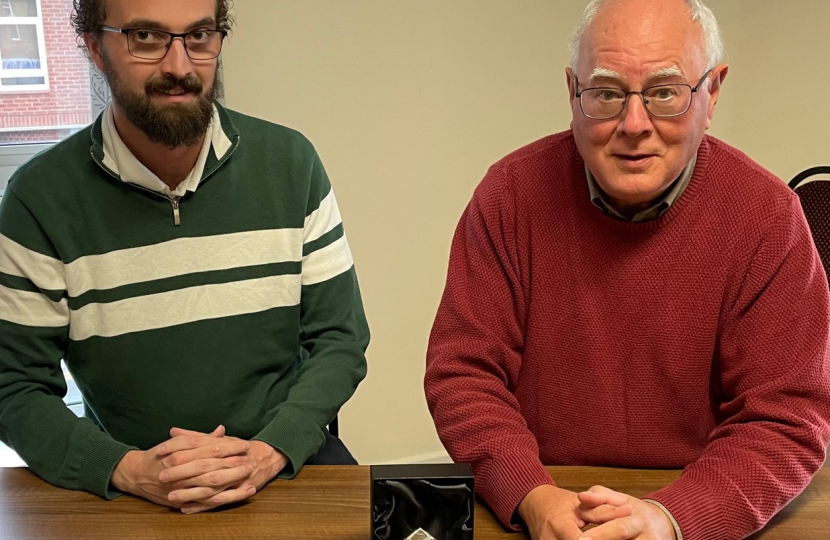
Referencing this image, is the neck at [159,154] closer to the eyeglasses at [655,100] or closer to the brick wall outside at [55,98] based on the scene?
the eyeglasses at [655,100]

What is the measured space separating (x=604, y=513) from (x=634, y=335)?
38 centimetres

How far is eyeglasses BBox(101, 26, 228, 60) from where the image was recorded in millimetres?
1611

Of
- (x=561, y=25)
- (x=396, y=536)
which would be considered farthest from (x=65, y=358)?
(x=561, y=25)

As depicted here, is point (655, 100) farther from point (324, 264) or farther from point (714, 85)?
point (324, 264)

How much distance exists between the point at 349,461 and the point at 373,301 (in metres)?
1.16

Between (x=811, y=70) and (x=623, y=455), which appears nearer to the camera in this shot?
(x=623, y=455)

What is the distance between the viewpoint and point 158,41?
1624 millimetres

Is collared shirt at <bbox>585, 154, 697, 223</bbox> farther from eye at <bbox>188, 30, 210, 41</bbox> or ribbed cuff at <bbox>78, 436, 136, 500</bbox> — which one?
ribbed cuff at <bbox>78, 436, 136, 500</bbox>

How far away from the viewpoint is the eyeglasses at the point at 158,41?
63.4 inches

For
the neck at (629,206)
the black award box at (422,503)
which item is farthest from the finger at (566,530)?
the neck at (629,206)

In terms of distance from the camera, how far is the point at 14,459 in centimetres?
299

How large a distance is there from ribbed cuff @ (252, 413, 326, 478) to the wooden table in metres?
0.04

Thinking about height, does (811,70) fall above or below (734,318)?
above

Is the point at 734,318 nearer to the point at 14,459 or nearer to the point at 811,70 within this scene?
the point at 811,70
